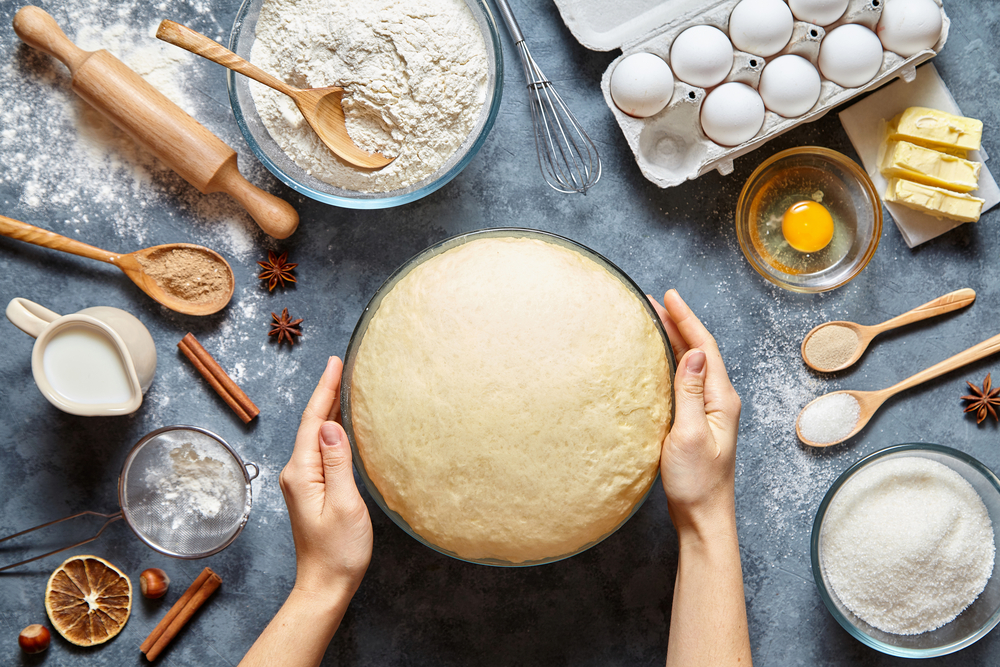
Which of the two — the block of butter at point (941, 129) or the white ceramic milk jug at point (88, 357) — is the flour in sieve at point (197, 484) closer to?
the white ceramic milk jug at point (88, 357)

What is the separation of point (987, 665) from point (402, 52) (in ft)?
6.51

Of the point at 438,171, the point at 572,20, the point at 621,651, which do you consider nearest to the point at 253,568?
the point at 621,651

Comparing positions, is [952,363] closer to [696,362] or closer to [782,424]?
[782,424]

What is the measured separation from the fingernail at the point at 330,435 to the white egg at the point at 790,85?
1.21m

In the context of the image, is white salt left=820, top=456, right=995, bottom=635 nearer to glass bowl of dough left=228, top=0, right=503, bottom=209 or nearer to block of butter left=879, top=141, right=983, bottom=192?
block of butter left=879, top=141, right=983, bottom=192

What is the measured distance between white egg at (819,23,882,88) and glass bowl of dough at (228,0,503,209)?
29.7 inches

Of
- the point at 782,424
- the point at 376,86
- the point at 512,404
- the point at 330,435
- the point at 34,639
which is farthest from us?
the point at 782,424

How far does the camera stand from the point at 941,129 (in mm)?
1514

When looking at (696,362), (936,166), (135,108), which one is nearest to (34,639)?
(135,108)

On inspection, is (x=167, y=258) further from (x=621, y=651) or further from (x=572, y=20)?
(x=621, y=651)

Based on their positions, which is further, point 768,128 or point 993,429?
point 993,429

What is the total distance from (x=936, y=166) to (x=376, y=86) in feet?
4.28

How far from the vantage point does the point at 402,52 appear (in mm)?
1391

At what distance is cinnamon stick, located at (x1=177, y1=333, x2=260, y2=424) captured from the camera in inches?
60.9
